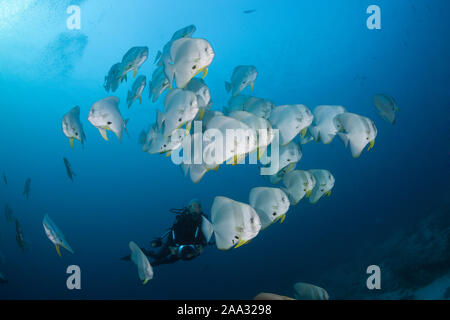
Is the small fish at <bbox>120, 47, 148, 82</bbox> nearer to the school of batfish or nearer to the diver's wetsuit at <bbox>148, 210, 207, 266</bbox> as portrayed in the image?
the school of batfish

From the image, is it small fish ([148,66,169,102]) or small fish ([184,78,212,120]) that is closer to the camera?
small fish ([184,78,212,120])

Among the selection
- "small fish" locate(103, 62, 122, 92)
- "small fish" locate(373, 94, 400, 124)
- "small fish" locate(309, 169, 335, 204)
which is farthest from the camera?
"small fish" locate(373, 94, 400, 124)

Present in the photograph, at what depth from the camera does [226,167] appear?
47594mm

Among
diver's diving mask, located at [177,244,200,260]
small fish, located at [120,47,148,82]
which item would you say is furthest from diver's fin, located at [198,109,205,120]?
diver's diving mask, located at [177,244,200,260]

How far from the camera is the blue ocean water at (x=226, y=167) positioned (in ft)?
67.9

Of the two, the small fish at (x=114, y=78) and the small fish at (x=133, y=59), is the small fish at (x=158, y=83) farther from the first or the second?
the small fish at (x=114, y=78)

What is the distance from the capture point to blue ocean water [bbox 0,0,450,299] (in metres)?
20.7

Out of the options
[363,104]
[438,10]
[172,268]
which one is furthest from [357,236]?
[363,104]

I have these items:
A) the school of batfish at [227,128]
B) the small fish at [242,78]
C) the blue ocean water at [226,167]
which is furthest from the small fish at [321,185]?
the blue ocean water at [226,167]

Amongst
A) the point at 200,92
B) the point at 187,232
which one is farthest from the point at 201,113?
the point at 187,232

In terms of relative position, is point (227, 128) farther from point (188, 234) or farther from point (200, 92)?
point (188, 234)

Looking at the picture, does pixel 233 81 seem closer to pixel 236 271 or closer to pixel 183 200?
pixel 236 271

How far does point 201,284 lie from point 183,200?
25844mm

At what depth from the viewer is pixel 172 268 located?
89.6 feet
